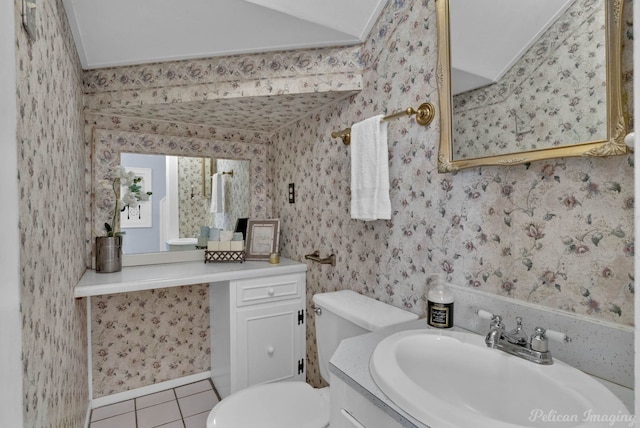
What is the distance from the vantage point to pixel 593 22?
2.78ft

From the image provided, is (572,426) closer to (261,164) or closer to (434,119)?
(434,119)

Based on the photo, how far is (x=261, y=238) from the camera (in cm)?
243

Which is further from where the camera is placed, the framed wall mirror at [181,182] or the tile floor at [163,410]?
the framed wall mirror at [181,182]

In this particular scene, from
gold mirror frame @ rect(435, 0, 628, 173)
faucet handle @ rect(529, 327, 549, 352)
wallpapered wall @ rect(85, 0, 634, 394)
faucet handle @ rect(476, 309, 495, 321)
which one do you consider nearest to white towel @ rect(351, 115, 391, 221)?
wallpapered wall @ rect(85, 0, 634, 394)

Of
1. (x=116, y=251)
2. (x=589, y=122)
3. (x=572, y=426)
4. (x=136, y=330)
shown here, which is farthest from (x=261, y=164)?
(x=572, y=426)

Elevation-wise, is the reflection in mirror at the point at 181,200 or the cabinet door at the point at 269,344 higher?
the reflection in mirror at the point at 181,200

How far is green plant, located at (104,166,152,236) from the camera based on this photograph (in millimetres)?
2043

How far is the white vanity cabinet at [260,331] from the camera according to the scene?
6.41 ft

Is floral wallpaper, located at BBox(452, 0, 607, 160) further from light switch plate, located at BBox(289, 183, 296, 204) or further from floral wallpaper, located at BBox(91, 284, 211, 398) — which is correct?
floral wallpaper, located at BBox(91, 284, 211, 398)

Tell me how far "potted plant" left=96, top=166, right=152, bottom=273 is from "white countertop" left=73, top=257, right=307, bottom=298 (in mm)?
62

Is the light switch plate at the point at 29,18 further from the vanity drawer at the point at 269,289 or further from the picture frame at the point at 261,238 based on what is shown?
the picture frame at the point at 261,238

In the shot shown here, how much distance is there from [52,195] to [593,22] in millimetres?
1649

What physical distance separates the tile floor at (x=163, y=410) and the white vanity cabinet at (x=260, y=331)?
0.15m

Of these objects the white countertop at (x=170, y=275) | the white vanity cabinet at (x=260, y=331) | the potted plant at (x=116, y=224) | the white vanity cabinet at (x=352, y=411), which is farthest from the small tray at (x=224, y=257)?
the white vanity cabinet at (x=352, y=411)
